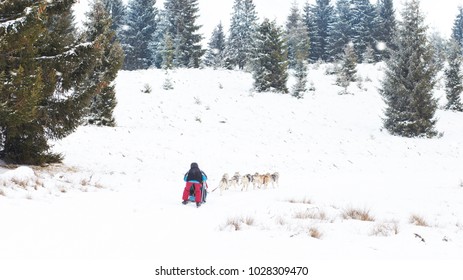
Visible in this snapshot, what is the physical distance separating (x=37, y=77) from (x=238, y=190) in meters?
7.07

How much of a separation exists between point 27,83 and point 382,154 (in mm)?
19074

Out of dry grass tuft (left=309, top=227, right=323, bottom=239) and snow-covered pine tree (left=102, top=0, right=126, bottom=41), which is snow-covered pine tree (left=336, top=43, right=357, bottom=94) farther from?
snow-covered pine tree (left=102, top=0, right=126, bottom=41)

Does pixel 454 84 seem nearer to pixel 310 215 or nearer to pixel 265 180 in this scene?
pixel 265 180

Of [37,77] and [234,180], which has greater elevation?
[37,77]

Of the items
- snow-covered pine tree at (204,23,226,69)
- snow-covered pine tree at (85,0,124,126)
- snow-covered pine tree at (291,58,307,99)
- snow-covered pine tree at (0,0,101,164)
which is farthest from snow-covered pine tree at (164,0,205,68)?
snow-covered pine tree at (0,0,101,164)

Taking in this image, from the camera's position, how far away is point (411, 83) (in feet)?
86.8

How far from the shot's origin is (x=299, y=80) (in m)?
31.8

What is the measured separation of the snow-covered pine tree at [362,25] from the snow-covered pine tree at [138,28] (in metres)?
32.3

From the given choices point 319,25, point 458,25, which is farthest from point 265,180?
point 458,25

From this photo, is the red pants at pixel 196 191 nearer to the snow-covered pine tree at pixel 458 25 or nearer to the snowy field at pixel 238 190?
the snowy field at pixel 238 190

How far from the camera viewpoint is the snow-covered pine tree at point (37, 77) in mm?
9336

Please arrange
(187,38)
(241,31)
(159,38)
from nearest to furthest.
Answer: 1. (187,38)
2. (241,31)
3. (159,38)

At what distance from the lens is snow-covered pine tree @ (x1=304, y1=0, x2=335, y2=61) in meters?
62.6

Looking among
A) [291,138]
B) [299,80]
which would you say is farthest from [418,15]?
[291,138]
